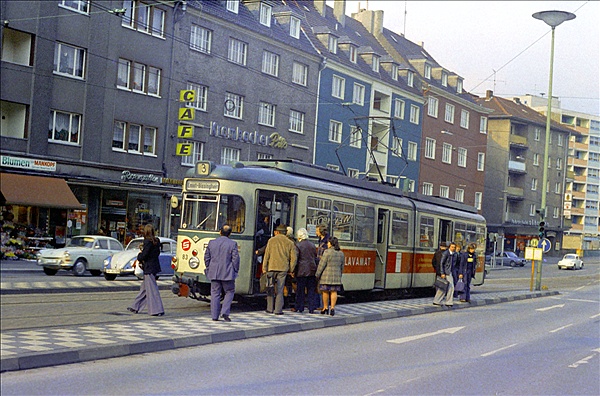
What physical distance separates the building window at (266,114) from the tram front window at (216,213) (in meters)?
17.4

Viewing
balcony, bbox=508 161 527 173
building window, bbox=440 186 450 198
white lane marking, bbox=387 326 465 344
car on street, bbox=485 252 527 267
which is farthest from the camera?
balcony, bbox=508 161 527 173

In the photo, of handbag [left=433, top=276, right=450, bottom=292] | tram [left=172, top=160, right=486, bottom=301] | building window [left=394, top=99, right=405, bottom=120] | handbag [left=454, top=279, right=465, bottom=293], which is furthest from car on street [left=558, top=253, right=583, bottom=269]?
handbag [left=433, top=276, right=450, bottom=292]

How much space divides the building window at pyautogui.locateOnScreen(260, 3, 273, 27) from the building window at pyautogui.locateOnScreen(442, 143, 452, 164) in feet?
87.5

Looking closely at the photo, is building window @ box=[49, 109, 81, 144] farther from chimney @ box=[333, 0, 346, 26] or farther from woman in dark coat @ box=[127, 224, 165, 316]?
chimney @ box=[333, 0, 346, 26]

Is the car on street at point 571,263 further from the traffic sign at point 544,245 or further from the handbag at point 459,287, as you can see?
the handbag at point 459,287

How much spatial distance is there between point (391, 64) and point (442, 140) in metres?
8.77

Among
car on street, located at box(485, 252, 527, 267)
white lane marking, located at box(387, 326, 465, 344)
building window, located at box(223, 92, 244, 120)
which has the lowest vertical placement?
car on street, located at box(485, 252, 527, 267)

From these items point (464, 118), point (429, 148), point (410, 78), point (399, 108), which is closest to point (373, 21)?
point (410, 78)

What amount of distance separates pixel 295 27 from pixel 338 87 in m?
5.52

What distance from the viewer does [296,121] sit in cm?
3909

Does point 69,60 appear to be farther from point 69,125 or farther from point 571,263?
point 571,263

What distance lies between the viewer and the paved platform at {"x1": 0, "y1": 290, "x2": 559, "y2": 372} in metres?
9.09

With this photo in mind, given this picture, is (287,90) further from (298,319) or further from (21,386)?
(21,386)

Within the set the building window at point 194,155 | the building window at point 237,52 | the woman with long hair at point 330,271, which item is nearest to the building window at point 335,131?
the building window at point 237,52
